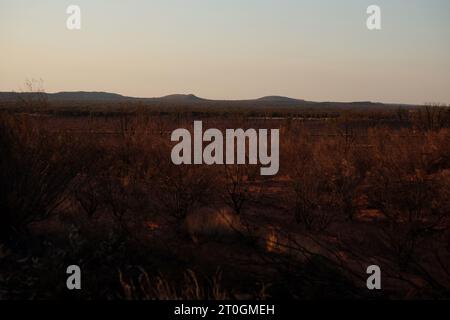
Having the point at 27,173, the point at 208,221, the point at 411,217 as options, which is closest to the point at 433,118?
the point at 411,217

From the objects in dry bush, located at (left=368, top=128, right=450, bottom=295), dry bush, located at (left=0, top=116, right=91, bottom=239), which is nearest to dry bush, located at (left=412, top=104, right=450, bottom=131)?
dry bush, located at (left=368, top=128, right=450, bottom=295)

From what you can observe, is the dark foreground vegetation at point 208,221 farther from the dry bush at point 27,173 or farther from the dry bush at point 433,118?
the dry bush at point 433,118

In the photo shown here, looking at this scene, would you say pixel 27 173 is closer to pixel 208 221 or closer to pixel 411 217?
pixel 208 221

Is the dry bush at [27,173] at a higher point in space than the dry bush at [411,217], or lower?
higher

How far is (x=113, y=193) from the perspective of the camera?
12422mm

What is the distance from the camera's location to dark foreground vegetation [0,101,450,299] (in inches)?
288

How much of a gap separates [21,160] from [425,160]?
36.8 feet

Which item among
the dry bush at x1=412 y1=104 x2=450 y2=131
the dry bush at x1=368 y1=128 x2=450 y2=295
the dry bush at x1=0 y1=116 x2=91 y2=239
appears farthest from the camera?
the dry bush at x1=412 y1=104 x2=450 y2=131

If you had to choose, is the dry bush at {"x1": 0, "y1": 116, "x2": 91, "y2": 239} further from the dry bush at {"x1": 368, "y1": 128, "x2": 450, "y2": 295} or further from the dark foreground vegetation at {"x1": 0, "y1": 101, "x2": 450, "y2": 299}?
the dry bush at {"x1": 368, "y1": 128, "x2": 450, "y2": 295}

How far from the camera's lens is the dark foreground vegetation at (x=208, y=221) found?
732 cm

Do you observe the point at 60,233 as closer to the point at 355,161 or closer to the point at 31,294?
the point at 31,294

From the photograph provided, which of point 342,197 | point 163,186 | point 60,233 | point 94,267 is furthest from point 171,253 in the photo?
point 342,197

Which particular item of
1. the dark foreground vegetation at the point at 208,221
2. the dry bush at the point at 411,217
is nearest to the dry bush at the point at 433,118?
the dark foreground vegetation at the point at 208,221

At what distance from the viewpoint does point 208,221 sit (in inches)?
412
